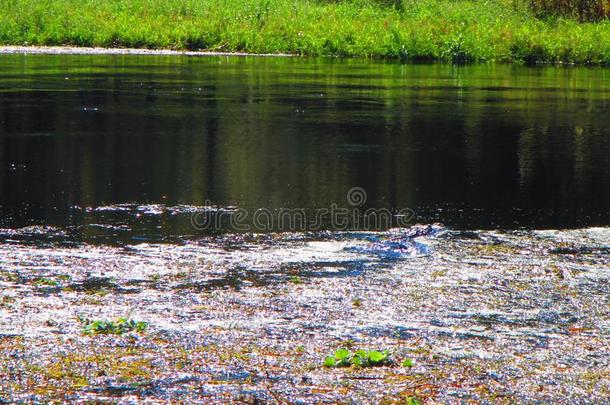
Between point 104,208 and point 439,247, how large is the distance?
11.4ft

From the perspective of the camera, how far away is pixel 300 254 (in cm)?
855

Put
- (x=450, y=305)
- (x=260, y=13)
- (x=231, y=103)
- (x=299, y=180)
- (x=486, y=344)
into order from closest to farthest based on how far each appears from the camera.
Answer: (x=486, y=344)
(x=450, y=305)
(x=299, y=180)
(x=231, y=103)
(x=260, y=13)

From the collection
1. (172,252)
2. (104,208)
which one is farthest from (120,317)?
(104,208)

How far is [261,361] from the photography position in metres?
5.89

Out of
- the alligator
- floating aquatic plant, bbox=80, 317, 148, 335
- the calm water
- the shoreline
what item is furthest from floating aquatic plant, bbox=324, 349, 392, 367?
the shoreline

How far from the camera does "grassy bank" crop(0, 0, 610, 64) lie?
3612 cm

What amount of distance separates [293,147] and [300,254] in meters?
6.70

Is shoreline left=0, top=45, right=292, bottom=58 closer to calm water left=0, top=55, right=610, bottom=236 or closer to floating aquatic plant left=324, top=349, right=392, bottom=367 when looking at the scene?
calm water left=0, top=55, right=610, bottom=236

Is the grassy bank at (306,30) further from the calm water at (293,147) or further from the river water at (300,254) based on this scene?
the river water at (300,254)

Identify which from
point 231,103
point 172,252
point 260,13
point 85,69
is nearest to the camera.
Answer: point 172,252

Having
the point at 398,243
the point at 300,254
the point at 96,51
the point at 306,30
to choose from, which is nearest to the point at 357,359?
the point at 300,254

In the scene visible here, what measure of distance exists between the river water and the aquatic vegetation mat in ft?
0.07

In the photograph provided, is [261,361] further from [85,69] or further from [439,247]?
[85,69]

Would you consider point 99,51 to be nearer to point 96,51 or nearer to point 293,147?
point 96,51
